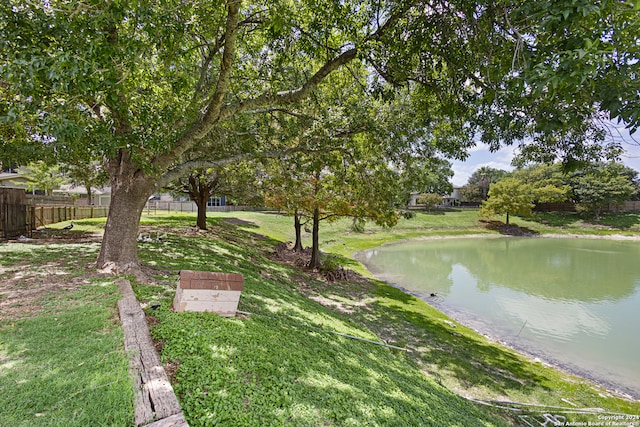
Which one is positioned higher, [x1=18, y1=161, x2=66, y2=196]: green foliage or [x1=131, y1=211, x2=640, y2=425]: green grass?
[x1=18, y1=161, x2=66, y2=196]: green foliage

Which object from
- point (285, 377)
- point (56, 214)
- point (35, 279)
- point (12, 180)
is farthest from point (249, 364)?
point (12, 180)

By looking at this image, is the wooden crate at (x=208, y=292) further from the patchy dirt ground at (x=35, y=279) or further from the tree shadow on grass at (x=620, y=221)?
the tree shadow on grass at (x=620, y=221)

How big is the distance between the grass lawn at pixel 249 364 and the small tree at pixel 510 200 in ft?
109

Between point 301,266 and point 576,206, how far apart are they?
4235 centimetres

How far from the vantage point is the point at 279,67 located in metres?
6.70

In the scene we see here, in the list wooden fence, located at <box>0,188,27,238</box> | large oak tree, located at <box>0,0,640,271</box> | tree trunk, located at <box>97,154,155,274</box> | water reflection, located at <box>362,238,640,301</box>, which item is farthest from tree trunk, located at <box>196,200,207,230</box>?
tree trunk, located at <box>97,154,155,274</box>

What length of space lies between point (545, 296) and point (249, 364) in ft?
45.4

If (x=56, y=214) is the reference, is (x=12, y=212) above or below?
above

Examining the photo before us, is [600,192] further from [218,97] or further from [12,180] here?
[12,180]

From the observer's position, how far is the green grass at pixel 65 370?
6.83 feet

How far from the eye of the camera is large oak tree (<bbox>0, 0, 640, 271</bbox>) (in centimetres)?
267

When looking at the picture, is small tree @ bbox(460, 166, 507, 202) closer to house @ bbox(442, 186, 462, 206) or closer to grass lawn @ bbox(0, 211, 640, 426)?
house @ bbox(442, 186, 462, 206)

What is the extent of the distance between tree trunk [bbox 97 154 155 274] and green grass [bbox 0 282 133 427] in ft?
6.46

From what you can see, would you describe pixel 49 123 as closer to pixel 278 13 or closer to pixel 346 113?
pixel 278 13
